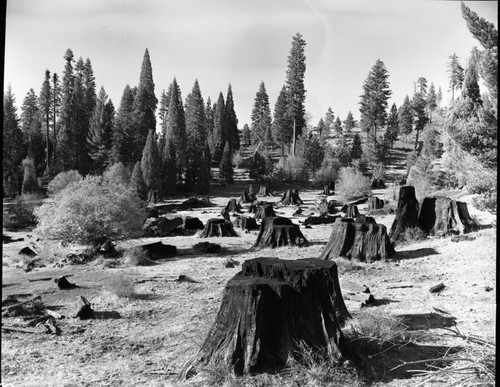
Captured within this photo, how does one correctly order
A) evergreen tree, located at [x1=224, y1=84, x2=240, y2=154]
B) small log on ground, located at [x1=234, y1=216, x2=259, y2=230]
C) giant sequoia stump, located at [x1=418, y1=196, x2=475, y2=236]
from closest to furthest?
giant sequoia stump, located at [x1=418, y1=196, x2=475, y2=236] → small log on ground, located at [x1=234, y1=216, x2=259, y2=230] → evergreen tree, located at [x1=224, y1=84, x2=240, y2=154]

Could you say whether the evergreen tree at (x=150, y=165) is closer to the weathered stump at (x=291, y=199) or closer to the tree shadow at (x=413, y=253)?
the weathered stump at (x=291, y=199)

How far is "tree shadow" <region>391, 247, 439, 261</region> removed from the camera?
50.3 ft

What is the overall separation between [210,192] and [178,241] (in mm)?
Result: 32685

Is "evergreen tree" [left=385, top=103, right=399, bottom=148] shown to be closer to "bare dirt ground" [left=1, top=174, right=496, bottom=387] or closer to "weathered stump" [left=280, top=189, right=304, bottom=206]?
"weathered stump" [left=280, top=189, right=304, bottom=206]

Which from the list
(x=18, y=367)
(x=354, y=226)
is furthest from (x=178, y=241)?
(x=18, y=367)

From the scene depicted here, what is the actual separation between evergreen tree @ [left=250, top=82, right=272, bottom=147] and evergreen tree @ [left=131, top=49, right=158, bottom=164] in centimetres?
2542

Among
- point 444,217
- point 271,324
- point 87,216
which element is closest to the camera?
point 271,324

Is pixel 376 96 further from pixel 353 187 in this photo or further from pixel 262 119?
pixel 353 187

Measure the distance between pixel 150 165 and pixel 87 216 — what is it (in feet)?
100

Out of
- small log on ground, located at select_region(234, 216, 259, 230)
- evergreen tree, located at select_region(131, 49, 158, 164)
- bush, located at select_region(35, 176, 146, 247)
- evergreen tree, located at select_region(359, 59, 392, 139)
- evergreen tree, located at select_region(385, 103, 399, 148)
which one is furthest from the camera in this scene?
evergreen tree, located at select_region(385, 103, 399, 148)

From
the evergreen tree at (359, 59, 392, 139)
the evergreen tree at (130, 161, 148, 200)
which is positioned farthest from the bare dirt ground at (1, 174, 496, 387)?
the evergreen tree at (359, 59, 392, 139)

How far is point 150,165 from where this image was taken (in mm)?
49344

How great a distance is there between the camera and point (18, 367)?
691 cm

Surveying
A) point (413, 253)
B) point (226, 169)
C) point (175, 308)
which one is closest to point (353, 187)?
point (226, 169)
